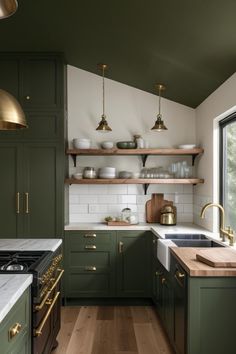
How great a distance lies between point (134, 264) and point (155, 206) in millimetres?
867

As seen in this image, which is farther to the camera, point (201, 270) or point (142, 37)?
point (142, 37)

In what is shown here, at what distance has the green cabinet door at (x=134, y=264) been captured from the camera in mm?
3908

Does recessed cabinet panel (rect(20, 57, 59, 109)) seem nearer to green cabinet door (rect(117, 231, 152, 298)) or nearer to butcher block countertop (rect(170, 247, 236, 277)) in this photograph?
green cabinet door (rect(117, 231, 152, 298))

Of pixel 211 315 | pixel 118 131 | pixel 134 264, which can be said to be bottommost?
pixel 134 264

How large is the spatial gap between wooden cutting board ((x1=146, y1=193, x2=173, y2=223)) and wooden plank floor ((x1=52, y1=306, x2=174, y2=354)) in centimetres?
110

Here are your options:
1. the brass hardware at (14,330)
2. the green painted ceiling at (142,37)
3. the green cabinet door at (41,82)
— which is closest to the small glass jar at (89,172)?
the green cabinet door at (41,82)

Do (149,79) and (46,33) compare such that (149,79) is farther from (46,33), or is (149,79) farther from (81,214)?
(81,214)

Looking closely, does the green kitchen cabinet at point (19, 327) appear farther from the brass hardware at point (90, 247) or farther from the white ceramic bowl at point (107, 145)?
the white ceramic bowl at point (107, 145)

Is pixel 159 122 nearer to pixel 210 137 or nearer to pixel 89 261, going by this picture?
pixel 210 137

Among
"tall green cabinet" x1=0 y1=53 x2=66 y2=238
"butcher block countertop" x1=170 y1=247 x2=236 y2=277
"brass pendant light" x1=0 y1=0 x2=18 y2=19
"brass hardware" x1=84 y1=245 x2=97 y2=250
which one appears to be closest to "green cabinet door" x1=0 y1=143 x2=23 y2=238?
"tall green cabinet" x1=0 y1=53 x2=66 y2=238

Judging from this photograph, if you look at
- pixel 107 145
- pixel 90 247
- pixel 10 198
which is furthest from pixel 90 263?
pixel 107 145

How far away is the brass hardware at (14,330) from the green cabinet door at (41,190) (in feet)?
7.56

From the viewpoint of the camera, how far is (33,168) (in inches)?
155

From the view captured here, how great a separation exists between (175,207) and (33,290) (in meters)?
2.78
